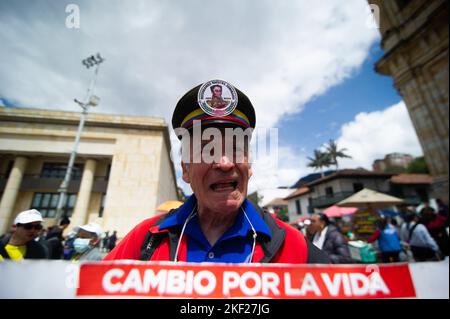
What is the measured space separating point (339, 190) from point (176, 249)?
27.9 m

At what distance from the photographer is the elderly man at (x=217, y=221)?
1.10 m

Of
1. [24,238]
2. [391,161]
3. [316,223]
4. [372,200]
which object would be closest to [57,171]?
[24,238]

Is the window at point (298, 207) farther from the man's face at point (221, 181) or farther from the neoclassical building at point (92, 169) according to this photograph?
the man's face at point (221, 181)

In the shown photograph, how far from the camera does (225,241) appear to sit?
1.13 m

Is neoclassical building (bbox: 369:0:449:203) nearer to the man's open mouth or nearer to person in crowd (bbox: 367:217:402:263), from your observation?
person in crowd (bbox: 367:217:402:263)

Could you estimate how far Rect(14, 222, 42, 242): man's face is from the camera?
2545mm

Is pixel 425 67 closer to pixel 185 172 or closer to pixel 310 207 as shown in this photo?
pixel 185 172

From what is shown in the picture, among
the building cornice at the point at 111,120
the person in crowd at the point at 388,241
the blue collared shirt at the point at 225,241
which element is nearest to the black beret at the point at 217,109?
the blue collared shirt at the point at 225,241

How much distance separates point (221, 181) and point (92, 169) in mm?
21926

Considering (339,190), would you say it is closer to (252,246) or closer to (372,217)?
(372,217)

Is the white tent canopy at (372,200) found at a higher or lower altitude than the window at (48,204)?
lower

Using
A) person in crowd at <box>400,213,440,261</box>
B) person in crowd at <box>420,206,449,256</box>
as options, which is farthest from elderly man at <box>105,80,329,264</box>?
person in crowd at <box>420,206,449,256</box>

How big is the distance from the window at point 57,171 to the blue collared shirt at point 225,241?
2296 centimetres

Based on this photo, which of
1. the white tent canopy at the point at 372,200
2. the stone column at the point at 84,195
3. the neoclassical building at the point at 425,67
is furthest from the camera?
the stone column at the point at 84,195
